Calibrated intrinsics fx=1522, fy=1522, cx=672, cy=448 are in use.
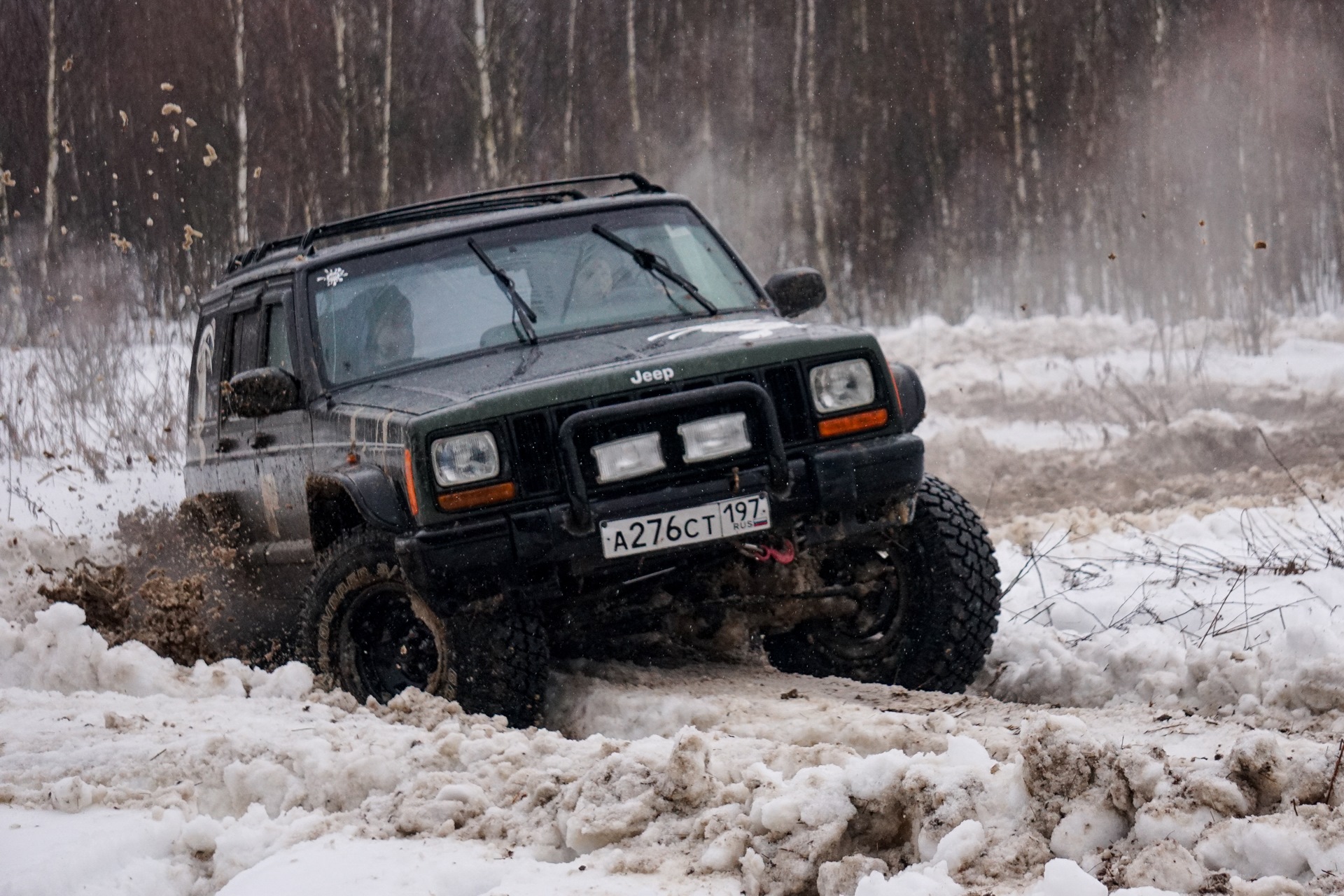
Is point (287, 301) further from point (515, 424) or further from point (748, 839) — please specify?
point (748, 839)

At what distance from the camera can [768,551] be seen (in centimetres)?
490

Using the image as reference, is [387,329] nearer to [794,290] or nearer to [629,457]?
[629,457]

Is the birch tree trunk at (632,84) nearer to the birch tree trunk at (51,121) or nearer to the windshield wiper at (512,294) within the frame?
the birch tree trunk at (51,121)

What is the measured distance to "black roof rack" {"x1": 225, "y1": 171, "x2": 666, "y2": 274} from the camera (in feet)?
19.6

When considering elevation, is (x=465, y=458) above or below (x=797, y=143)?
below

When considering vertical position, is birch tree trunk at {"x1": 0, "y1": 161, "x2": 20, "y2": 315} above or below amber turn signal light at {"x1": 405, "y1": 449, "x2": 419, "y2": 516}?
above

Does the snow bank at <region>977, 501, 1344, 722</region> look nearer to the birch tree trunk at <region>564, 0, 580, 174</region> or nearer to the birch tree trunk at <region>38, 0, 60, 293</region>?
the birch tree trunk at <region>38, 0, 60, 293</region>

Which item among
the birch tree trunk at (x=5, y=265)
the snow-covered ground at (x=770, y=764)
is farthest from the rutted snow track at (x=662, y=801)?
the birch tree trunk at (x=5, y=265)

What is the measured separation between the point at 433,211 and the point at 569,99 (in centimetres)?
1527

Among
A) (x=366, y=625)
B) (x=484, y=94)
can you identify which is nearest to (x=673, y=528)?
(x=366, y=625)

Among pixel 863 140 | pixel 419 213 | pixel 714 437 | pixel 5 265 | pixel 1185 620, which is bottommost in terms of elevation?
pixel 1185 620

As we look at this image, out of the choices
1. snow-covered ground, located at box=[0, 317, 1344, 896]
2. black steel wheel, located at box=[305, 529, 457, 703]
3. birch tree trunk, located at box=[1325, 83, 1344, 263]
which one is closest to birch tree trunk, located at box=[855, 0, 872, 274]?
birch tree trunk, located at box=[1325, 83, 1344, 263]

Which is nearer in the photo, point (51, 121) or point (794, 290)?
point (794, 290)

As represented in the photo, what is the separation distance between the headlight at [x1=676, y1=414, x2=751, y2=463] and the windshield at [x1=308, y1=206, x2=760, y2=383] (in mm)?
936
